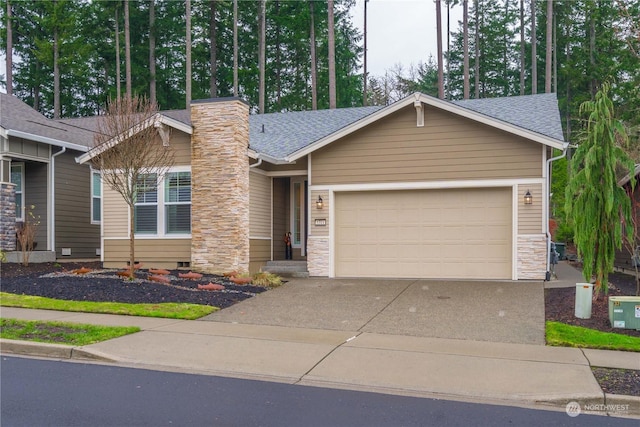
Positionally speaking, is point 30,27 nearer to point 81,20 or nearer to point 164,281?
point 81,20

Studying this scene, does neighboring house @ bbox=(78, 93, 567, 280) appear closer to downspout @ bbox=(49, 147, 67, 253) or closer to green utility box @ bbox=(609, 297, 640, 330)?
downspout @ bbox=(49, 147, 67, 253)

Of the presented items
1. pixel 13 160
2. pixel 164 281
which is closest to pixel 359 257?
pixel 164 281

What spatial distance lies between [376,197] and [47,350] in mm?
9250

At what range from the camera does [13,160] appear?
1705cm

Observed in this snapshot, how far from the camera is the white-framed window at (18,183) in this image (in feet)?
56.9

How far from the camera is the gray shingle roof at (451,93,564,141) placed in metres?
14.5

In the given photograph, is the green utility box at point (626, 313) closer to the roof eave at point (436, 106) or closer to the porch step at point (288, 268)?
the roof eave at point (436, 106)

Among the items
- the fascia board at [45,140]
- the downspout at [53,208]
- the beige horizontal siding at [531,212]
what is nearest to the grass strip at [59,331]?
the fascia board at [45,140]

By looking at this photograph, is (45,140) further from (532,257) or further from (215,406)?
(215,406)

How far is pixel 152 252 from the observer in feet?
50.0

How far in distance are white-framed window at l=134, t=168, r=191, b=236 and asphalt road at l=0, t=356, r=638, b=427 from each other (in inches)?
352

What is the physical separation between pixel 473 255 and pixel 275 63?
26674 mm

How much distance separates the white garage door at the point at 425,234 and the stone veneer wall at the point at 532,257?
0.34 metres


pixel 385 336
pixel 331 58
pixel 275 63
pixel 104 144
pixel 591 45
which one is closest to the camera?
pixel 385 336
